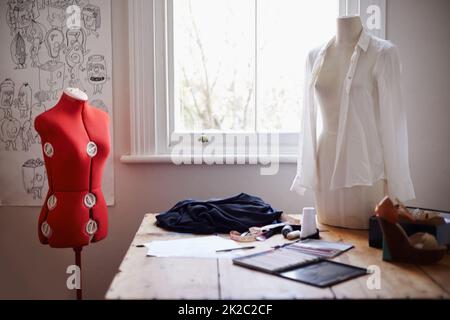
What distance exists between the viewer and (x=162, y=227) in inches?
79.0

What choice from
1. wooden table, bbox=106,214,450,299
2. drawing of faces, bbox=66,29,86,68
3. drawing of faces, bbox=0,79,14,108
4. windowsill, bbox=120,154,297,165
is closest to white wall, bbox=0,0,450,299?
windowsill, bbox=120,154,297,165

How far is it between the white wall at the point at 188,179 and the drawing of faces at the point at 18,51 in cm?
45

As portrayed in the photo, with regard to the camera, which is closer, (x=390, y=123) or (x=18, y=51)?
(x=390, y=123)

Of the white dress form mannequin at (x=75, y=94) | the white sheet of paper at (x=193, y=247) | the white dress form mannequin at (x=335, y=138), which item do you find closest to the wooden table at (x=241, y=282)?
the white sheet of paper at (x=193, y=247)

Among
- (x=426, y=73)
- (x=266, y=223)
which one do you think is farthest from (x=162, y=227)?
(x=426, y=73)

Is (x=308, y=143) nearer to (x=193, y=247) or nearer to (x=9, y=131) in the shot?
(x=193, y=247)

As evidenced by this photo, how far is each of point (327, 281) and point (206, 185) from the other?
4.27 feet

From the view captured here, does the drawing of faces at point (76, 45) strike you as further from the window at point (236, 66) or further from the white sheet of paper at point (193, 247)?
the white sheet of paper at point (193, 247)

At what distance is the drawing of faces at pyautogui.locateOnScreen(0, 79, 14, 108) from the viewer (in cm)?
253

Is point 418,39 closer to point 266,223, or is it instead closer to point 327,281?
point 266,223

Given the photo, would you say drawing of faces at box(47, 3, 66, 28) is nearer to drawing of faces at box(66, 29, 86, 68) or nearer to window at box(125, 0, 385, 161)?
drawing of faces at box(66, 29, 86, 68)

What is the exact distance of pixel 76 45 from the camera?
8.22ft

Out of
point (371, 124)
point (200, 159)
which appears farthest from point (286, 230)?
point (200, 159)

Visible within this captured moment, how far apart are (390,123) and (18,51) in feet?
5.92
